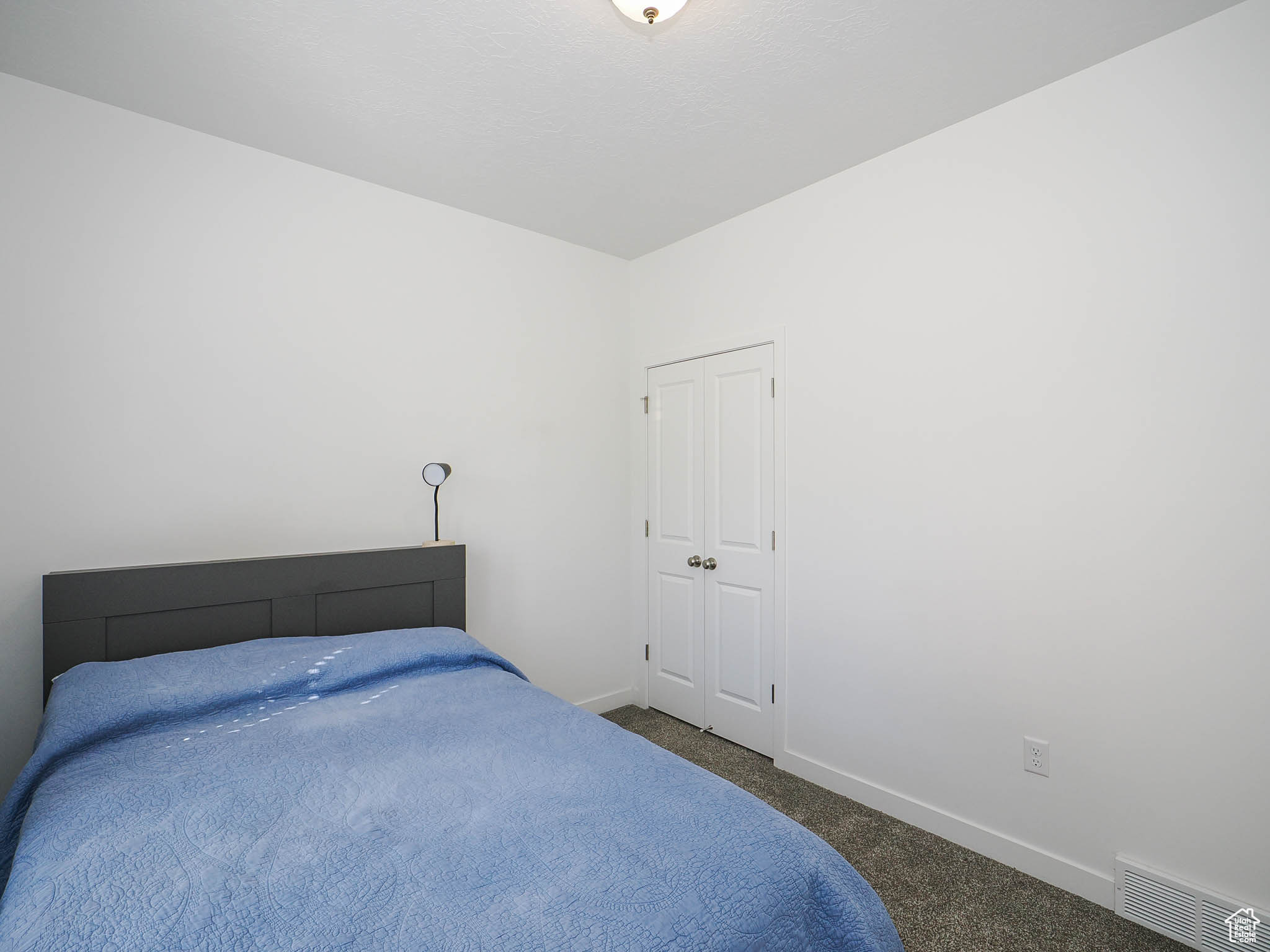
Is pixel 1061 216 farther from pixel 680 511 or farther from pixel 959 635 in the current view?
pixel 680 511

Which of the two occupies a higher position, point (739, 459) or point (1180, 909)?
point (739, 459)

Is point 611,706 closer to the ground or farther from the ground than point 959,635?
closer to the ground

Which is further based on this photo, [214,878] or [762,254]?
[762,254]

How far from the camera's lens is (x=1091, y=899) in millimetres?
1945

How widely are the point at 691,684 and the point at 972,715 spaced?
149cm

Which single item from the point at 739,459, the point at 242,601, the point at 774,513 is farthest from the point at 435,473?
the point at 774,513

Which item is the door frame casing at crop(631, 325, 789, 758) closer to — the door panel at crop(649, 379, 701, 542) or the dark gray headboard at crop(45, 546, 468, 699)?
the door panel at crop(649, 379, 701, 542)

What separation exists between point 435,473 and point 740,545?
1549mm

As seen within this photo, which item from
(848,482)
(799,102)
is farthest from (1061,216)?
(848,482)

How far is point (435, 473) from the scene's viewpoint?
2730 millimetres

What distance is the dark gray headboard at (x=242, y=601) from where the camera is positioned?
1961 mm

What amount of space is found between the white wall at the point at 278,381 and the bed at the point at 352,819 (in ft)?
1.18

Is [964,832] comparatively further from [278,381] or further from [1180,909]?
[278,381]

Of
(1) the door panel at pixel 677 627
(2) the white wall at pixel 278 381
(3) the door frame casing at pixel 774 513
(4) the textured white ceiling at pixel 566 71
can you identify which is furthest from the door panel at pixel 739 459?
(4) the textured white ceiling at pixel 566 71
